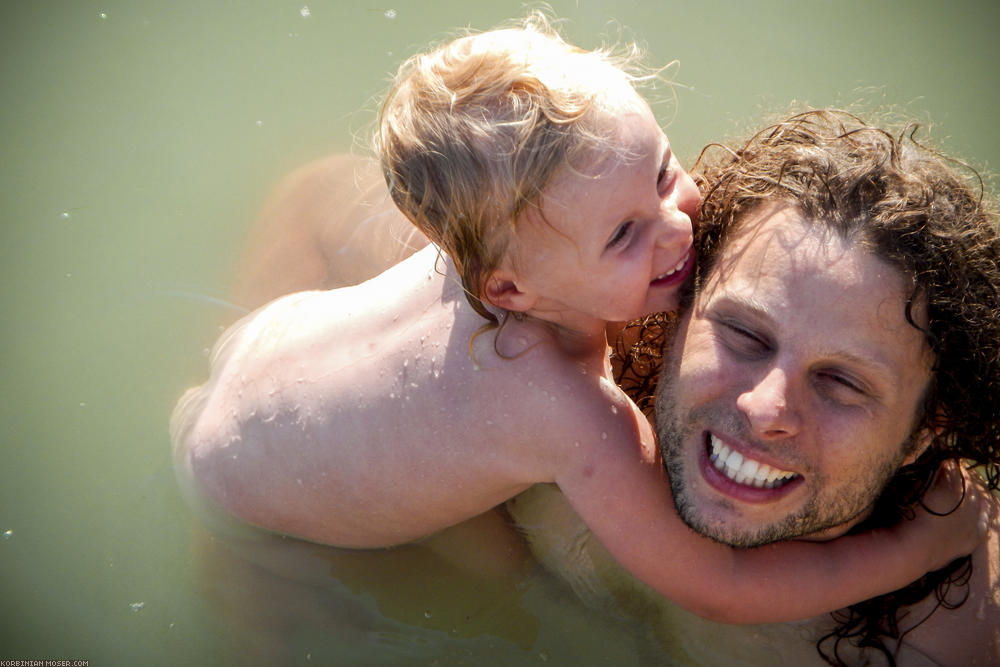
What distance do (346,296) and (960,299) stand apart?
174 centimetres

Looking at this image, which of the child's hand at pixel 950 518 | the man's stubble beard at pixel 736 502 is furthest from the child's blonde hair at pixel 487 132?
the child's hand at pixel 950 518

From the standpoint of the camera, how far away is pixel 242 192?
374 cm

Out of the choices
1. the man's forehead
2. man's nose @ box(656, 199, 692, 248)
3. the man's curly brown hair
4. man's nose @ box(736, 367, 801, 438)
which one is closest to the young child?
man's nose @ box(656, 199, 692, 248)

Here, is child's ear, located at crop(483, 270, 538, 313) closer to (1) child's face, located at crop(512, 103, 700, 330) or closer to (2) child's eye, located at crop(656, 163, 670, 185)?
(1) child's face, located at crop(512, 103, 700, 330)

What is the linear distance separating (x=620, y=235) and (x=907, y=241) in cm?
69

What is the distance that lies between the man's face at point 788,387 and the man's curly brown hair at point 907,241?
6cm

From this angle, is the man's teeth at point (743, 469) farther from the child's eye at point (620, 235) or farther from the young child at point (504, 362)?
the child's eye at point (620, 235)

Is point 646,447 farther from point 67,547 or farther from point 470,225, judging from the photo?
point 67,547

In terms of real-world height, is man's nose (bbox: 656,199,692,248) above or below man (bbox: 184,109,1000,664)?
above

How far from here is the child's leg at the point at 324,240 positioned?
3.22m

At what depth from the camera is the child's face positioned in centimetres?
201

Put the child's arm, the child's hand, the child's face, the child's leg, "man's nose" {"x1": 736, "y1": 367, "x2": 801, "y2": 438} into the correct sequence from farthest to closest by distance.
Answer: the child's leg
the child's hand
the child's arm
the child's face
"man's nose" {"x1": 736, "y1": 367, "x2": 801, "y2": 438}

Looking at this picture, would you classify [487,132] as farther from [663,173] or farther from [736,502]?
[736,502]

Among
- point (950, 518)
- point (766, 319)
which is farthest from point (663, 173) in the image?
point (950, 518)
